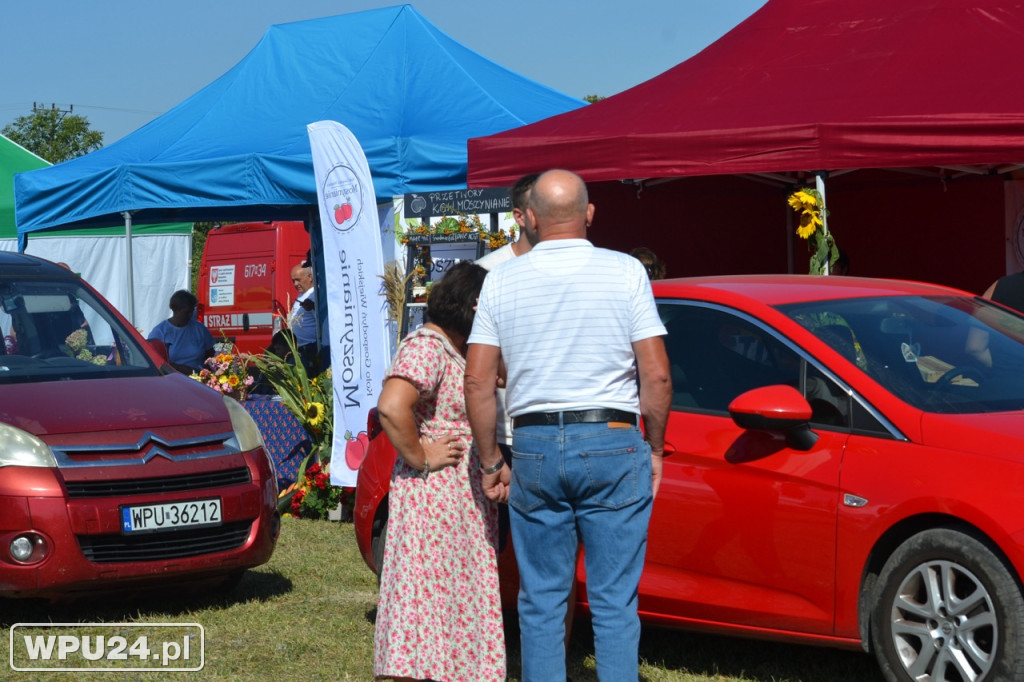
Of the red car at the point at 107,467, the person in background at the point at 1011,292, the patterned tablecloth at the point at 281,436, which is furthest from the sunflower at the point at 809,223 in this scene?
the patterned tablecloth at the point at 281,436

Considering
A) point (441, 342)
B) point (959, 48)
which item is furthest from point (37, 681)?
point (959, 48)

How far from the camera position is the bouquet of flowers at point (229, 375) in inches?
373

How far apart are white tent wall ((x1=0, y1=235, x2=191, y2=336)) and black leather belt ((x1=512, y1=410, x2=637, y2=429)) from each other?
59.9ft

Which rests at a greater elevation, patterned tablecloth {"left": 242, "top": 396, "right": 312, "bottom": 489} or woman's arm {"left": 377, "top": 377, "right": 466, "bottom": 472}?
woman's arm {"left": 377, "top": 377, "right": 466, "bottom": 472}

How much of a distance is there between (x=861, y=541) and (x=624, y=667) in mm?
1046

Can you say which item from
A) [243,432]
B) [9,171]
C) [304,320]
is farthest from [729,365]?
[9,171]

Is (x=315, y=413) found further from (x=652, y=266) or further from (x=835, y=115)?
(x=835, y=115)

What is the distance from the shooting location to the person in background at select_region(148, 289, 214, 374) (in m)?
11.1

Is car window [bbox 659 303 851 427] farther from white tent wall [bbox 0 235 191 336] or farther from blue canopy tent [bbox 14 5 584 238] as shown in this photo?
white tent wall [bbox 0 235 191 336]

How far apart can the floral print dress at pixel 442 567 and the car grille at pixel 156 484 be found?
2.07 m

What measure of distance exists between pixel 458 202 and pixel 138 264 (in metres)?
14.0

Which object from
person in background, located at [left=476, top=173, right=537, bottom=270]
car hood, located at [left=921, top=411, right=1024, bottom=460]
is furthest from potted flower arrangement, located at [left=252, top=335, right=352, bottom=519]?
car hood, located at [left=921, top=411, right=1024, bottom=460]

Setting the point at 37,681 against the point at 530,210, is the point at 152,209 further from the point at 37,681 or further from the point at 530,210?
the point at 530,210

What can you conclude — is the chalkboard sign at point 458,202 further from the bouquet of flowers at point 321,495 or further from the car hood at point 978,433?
the car hood at point 978,433
